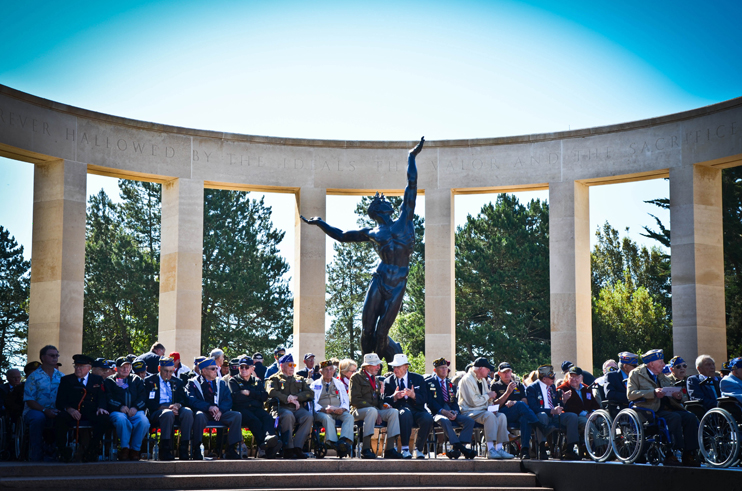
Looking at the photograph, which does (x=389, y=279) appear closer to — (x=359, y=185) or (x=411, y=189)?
(x=411, y=189)

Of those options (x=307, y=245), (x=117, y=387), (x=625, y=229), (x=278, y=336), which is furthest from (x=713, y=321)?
(x=625, y=229)

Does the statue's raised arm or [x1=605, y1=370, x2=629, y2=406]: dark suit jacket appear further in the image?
the statue's raised arm

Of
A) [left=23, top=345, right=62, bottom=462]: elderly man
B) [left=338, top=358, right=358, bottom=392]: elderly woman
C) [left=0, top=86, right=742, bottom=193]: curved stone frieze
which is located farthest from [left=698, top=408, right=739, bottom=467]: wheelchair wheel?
[left=0, top=86, right=742, bottom=193]: curved stone frieze

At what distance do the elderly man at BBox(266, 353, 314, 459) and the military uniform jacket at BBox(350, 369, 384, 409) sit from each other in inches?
29.1

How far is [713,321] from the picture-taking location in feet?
71.6

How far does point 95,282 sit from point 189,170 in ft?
72.3

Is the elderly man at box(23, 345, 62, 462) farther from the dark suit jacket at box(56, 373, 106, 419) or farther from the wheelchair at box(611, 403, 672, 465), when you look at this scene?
the wheelchair at box(611, 403, 672, 465)

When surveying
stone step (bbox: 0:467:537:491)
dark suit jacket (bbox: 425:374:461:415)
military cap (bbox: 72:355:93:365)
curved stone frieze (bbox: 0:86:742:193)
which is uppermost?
curved stone frieze (bbox: 0:86:742:193)

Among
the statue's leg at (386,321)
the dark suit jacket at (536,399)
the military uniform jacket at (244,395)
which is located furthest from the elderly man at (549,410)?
the military uniform jacket at (244,395)

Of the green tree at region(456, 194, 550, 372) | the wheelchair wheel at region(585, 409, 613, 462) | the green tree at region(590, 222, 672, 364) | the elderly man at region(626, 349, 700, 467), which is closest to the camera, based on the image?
the elderly man at region(626, 349, 700, 467)

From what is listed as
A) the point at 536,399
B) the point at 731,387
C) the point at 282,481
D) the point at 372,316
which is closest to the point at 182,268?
the point at 372,316

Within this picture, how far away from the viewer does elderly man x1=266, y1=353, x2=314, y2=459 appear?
1354 centimetres

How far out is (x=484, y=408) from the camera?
14.3 m

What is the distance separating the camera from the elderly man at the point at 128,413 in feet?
40.9
